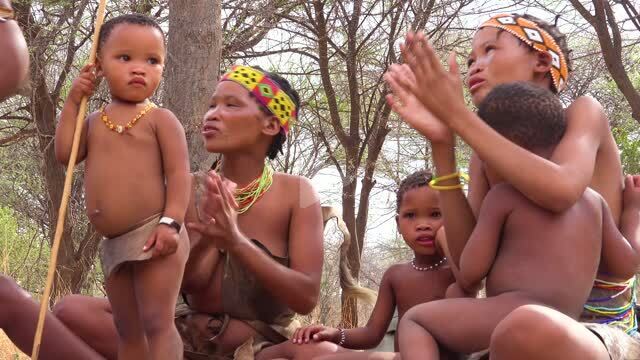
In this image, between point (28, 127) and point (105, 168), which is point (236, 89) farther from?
point (28, 127)

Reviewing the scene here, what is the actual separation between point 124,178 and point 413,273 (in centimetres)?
115

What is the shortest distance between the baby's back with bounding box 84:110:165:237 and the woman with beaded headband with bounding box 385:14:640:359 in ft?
3.05

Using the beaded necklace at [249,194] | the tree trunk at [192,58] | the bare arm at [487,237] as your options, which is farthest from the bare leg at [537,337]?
the tree trunk at [192,58]

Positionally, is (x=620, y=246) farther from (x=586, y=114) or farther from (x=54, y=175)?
(x=54, y=175)

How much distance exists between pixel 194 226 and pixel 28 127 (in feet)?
31.6

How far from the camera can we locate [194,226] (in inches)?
119

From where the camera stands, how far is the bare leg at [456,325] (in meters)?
2.35

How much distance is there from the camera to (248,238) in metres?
3.28

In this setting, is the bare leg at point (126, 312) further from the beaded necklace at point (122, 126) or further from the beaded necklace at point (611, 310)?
the beaded necklace at point (611, 310)

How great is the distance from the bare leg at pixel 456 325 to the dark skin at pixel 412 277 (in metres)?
0.85

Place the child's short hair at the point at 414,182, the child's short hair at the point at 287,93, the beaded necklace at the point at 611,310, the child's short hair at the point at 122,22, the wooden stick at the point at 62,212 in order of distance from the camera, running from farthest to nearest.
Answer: the child's short hair at the point at 287,93, the child's short hair at the point at 414,182, the child's short hair at the point at 122,22, the wooden stick at the point at 62,212, the beaded necklace at the point at 611,310

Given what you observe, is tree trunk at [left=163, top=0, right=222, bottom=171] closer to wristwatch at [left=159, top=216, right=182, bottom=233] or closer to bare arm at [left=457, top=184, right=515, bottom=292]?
wristwatch at [left=159, top=216, right=182, bottom=233]

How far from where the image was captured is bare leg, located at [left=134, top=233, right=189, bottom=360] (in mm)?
2832

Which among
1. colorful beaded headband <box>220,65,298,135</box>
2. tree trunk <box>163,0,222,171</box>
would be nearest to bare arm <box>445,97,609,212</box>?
colorful beaded headband <box>220,65,298,135</box>
